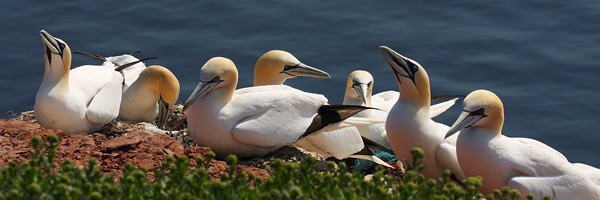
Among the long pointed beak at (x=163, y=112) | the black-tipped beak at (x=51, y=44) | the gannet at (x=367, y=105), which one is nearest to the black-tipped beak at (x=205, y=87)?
the black-tipped beak at (x=51, y=44)

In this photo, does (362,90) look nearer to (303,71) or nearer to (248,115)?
(303,71)

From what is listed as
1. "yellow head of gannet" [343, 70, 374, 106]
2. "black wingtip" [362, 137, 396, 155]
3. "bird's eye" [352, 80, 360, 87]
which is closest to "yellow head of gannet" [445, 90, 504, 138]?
"black wingtip" [362, 137, 396, 155]

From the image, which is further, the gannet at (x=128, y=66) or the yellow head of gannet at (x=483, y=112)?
the gannet at (x=128, y=66)

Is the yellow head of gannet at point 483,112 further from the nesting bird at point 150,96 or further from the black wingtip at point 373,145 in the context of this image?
the nesting bird at point 150,96

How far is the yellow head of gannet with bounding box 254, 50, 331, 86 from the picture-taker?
8.38 meters

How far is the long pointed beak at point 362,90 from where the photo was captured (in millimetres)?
8516

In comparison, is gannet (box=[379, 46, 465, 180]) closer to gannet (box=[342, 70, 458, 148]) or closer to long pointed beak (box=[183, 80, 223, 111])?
long pointed beak (box=[183, 80, 223, 111])

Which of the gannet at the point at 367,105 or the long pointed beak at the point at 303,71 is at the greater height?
the long pointed beak at the point at 303,71

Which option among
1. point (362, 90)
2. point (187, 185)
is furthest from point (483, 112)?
point (187, 185)

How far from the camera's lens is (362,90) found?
8.61 metres

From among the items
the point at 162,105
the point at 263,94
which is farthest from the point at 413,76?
the point at 162,105

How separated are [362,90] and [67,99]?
2.64 metres

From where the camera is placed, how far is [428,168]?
687 cm

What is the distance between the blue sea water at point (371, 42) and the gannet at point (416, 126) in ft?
11.8
